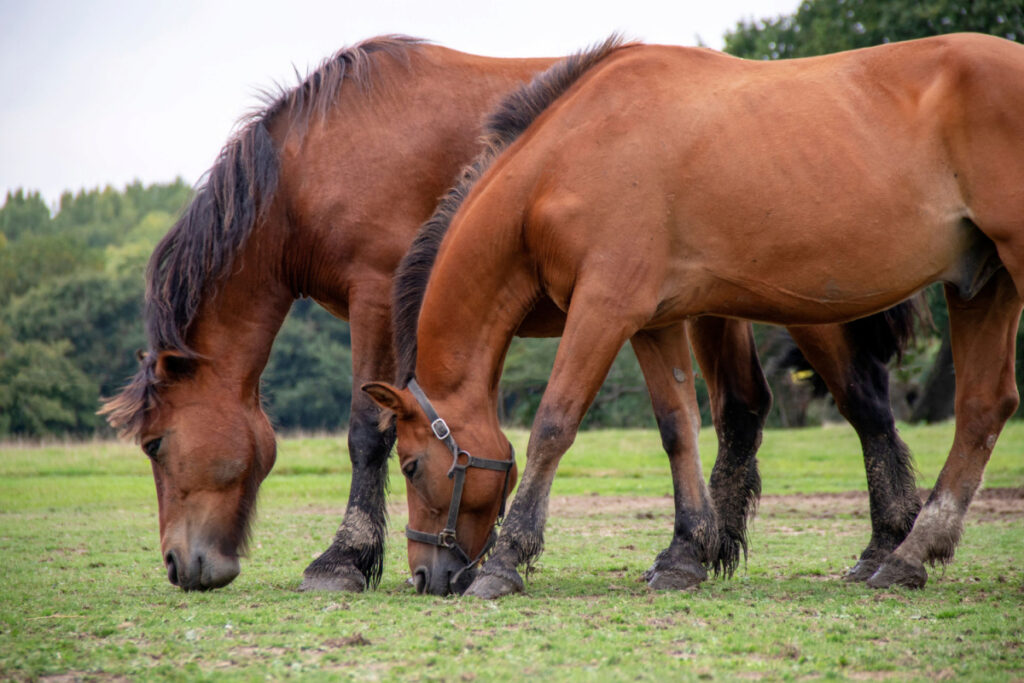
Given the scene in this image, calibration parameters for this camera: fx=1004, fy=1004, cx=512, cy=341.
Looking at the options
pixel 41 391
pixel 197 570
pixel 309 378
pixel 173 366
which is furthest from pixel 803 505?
pixel 309 378

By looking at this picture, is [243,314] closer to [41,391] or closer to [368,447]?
[368,447]

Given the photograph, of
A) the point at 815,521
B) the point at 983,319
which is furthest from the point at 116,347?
the point at 983,319

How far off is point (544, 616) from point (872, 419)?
3196 mm

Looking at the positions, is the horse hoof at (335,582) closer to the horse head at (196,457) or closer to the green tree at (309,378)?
the horse head at (196,457)

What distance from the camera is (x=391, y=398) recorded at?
5219 mm

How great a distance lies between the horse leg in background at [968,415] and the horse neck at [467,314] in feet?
7.95

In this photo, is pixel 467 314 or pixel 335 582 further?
pixel 335 582

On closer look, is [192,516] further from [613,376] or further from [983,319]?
[613,376]

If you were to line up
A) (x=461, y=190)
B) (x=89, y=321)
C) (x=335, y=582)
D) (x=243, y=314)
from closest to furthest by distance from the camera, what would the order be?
(x=335, y=582) → (x=461, y=190) → (x=243, y=314) → (x=89, y=321)

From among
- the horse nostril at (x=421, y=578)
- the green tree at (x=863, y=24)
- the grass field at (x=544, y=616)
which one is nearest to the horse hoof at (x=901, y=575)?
the grass field at (x=544, y=616)

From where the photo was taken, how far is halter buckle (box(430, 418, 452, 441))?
17.1ft

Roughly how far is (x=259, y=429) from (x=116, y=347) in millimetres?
44533

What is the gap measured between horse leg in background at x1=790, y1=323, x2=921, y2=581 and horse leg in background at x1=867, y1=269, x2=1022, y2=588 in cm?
61

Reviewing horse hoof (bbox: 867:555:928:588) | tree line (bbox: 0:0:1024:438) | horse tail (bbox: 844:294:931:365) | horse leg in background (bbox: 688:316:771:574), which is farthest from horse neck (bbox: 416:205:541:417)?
tree line (bbox: 0:0:1024:438)
